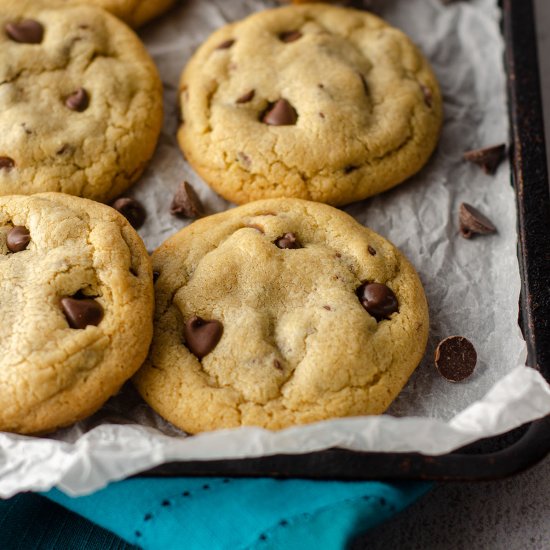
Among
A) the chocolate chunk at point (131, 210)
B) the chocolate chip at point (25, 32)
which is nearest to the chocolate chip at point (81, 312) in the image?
the chocolate chunk at point (131, 210)

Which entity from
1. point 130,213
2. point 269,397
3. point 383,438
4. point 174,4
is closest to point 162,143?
point 130,213

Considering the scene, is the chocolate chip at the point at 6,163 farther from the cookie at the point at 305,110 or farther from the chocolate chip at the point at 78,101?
the cookie at the point at 305,110

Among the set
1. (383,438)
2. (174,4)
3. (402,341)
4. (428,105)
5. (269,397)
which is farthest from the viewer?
(174,4)

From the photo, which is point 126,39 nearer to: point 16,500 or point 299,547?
point 16,500

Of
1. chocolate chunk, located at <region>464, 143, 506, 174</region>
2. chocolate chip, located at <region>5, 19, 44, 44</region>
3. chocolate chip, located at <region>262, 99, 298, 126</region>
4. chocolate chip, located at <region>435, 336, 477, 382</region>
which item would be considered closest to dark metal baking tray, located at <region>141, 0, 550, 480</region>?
chocolate chunk, located at <region>464, 143, 506, 174</region>

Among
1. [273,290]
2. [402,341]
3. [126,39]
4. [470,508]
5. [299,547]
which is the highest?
[126,39]

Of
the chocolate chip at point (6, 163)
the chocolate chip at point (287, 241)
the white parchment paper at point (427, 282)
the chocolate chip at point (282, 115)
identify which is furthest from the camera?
the chocolate chip at point (282, 115)
